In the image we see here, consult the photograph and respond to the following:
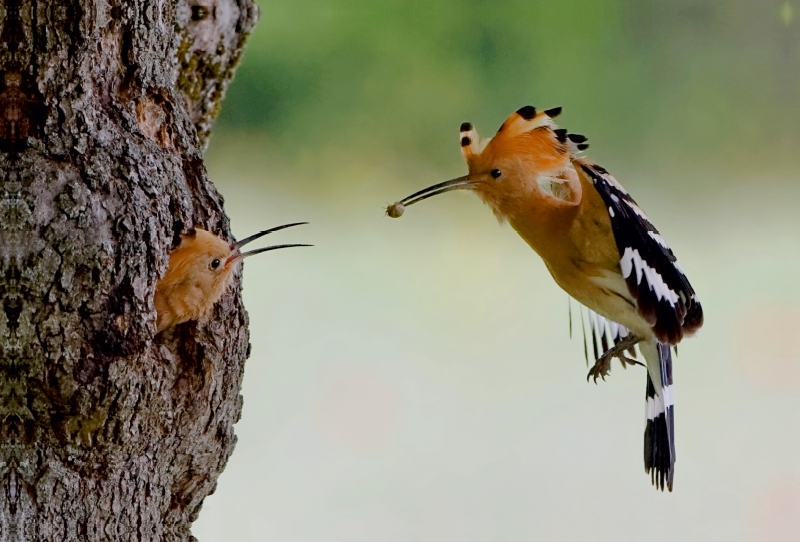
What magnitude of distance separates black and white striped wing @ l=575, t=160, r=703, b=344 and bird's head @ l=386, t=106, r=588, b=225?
0.06 m

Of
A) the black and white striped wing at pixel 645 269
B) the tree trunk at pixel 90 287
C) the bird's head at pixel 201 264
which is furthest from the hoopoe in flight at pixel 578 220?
the tree trunk at pixel 90 287

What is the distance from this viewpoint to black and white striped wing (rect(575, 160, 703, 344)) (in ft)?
5.71

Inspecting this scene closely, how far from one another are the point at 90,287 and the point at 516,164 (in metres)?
0.77

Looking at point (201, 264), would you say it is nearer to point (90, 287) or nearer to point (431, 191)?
point (90, 287)

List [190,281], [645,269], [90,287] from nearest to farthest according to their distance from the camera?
[90,287] → [190,281] → [645,269]

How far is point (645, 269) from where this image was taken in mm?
1757

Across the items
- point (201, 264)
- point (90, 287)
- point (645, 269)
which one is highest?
point (645, 269)

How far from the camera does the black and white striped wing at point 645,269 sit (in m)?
1.74

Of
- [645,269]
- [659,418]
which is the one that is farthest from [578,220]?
[659,418]

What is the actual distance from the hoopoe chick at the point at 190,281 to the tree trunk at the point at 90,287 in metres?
0.03

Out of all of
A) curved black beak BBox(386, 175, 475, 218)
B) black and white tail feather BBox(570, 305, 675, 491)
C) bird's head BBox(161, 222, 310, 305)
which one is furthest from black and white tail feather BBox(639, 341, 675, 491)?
bird's head BBox(161, 222, 310, 305)

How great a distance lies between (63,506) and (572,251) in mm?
981

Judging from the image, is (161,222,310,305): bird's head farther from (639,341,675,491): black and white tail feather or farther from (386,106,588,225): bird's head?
(639,341,675,491): black and white tail feather

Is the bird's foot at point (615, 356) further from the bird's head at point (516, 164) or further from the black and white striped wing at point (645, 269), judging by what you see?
the bird's head at point (516, 164)
